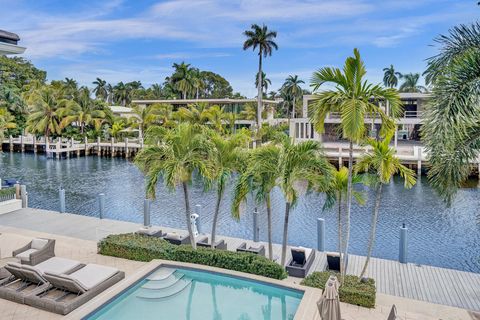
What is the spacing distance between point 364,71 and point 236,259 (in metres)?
5.19

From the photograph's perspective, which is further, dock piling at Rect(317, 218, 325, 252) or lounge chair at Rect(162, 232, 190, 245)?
dock piling at Rect(317, 218, 325, 252)

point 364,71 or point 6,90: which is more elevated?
point 6,90

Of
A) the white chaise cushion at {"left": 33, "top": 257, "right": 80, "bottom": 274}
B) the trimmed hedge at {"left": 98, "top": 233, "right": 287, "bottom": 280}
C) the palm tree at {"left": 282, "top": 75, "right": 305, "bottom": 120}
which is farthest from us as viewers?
the palm tree at {"left": 282, "top": 75, "right": 305, "bottom": 120}

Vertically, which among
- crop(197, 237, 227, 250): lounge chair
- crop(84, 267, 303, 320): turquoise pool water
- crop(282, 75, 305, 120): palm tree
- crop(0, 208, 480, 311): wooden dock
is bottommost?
crop(0, 208, 480, 311): wooden dock

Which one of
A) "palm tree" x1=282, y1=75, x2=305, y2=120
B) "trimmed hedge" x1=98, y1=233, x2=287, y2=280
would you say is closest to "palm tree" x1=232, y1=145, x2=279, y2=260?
"trimmed hedge" x1=98, y1=233, x2=287, y2=280

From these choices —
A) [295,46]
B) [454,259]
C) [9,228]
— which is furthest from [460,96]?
[295,46]

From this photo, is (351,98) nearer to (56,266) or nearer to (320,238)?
(320,238)

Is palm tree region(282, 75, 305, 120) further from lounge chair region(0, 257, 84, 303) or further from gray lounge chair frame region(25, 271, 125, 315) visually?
gray lounge chair frame region(25, 271, 125, 315)

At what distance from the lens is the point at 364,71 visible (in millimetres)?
8258

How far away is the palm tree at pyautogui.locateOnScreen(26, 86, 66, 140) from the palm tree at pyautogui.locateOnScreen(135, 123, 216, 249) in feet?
144

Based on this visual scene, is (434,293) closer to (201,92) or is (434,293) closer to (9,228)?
(9,228)

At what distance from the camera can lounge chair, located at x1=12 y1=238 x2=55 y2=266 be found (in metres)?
9.98

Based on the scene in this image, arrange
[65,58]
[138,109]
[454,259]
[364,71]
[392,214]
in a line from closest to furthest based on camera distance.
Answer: [364,71], [454,259], [392,214], [138,109], [65,58]

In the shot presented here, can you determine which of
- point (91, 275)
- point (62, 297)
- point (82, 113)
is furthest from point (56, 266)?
point (82, 113)
